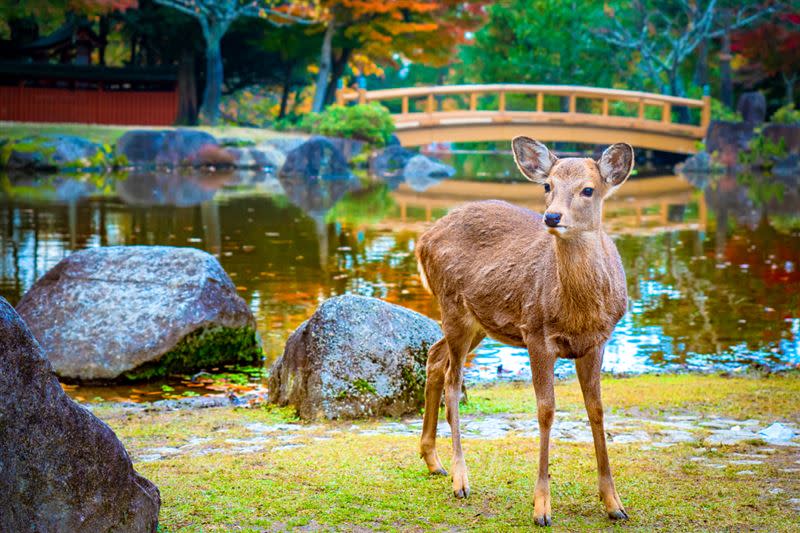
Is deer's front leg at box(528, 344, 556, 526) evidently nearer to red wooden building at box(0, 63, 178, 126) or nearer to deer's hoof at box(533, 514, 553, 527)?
deer's hoof at box(533, 514, 553, 527)

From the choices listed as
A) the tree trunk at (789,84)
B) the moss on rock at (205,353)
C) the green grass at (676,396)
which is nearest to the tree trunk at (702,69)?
the tree trunk at (789,84)

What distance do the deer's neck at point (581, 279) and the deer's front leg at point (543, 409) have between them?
0.22m

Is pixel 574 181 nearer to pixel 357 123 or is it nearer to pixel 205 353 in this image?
pixel 205 353

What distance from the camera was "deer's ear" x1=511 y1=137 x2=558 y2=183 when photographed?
4848 mm

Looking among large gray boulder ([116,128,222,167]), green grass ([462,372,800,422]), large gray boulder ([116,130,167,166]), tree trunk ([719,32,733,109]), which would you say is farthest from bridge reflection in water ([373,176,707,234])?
green grass ([462,372,800,422])

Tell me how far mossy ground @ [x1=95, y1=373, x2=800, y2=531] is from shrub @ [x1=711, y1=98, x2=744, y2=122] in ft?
118

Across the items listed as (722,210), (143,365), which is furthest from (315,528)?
(722,210)

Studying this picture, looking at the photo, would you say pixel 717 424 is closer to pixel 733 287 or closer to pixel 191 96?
pixel 733 287

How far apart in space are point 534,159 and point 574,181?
1.02ft

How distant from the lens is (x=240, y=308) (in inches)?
368

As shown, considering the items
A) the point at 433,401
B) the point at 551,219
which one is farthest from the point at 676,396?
the point at 551,219

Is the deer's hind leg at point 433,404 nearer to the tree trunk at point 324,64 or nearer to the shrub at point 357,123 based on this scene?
the shrub at point 357,123

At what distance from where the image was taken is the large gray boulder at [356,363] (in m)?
6.92

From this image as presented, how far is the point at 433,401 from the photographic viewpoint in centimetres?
569
